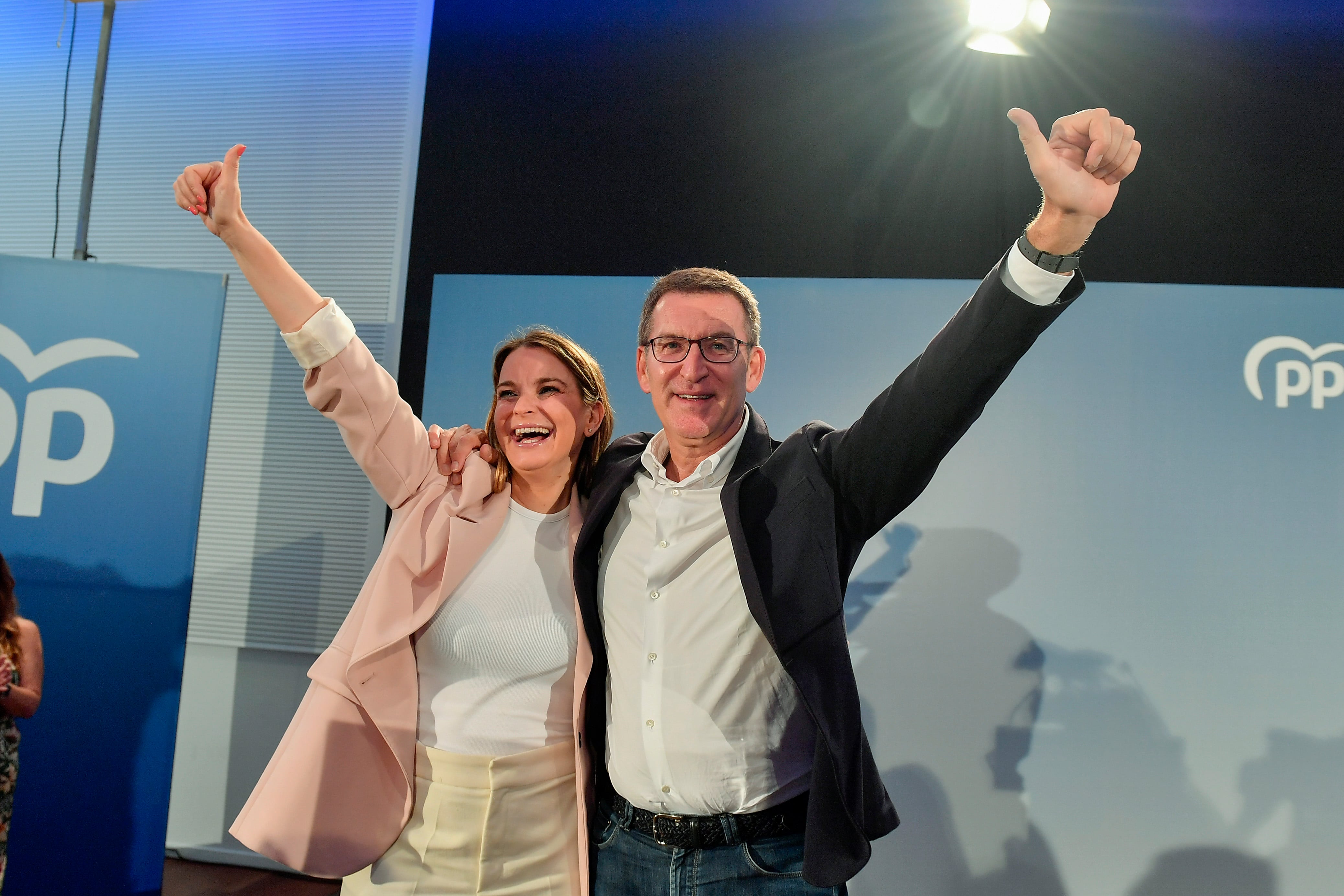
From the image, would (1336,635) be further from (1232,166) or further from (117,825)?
(117,825)

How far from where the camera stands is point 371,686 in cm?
176

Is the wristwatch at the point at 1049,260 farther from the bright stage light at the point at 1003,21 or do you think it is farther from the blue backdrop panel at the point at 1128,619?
the bright stage light at the point at 1003,21

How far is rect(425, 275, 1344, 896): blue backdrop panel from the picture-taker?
312cm

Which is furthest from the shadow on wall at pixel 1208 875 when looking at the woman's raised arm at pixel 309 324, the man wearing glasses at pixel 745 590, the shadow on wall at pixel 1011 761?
the woman's raised arm at pixel 309 324

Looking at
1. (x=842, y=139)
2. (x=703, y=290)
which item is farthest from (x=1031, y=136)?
(x=842, y=139)

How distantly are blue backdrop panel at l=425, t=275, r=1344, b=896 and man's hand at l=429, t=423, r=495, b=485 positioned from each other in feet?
5.39

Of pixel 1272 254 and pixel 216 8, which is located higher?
pixel 216 8

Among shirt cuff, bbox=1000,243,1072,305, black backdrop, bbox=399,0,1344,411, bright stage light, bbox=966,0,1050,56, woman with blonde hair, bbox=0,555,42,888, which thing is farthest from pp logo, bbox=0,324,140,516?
bright stage light, bbox=966,0,1050,56

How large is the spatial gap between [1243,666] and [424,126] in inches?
165

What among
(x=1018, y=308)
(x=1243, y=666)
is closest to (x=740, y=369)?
(x=1018, y=308)

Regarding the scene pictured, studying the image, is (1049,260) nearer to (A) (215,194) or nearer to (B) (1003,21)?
(A) (215,194)

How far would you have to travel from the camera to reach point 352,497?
431 cm

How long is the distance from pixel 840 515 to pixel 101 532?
2947mm

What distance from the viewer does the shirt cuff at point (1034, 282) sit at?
52.1 inches
